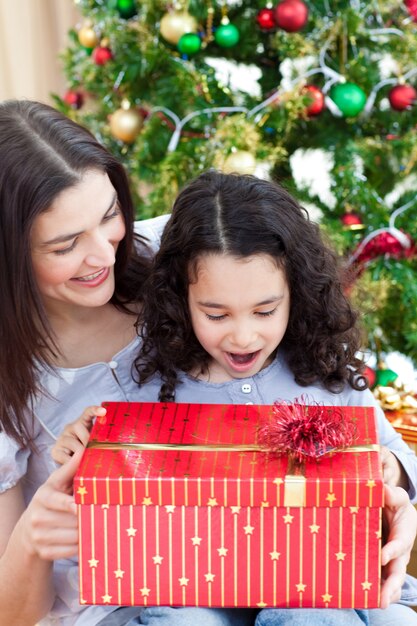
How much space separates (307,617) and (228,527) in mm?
176

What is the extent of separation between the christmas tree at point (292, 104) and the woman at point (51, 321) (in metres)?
0.64

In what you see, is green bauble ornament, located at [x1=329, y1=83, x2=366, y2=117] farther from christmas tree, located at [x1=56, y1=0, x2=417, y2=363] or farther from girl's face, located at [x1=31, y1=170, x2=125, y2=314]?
girl's face, located at [x1=31, y1=170, x2=125, y2=314]

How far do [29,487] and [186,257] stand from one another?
19.0 inches

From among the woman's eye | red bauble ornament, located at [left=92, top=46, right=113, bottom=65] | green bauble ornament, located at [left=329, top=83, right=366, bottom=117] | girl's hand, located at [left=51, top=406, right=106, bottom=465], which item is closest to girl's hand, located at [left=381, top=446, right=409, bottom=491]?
girl's hand, located at [left=51, top=406, right=106, bottom=465]

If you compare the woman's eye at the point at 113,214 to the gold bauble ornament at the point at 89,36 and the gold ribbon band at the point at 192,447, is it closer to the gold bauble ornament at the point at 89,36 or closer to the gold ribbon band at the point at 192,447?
the gold ribbon band at the point at 192,447

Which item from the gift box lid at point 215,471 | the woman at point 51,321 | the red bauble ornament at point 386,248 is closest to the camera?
the gift box lid at point 215,471

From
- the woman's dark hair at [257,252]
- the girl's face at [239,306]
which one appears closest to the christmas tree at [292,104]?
the woman's dark hair at [257,252]

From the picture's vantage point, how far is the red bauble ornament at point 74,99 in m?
2.55

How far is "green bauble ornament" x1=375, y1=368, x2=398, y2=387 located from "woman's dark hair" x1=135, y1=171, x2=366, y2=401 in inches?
30.4

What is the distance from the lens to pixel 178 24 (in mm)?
2074

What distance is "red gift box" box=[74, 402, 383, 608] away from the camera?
105 cm

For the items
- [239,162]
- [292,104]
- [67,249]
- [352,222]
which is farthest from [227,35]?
[67,249]

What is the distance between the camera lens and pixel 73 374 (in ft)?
4.69

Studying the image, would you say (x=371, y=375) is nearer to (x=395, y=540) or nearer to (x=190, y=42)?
(x=190, y=42)
